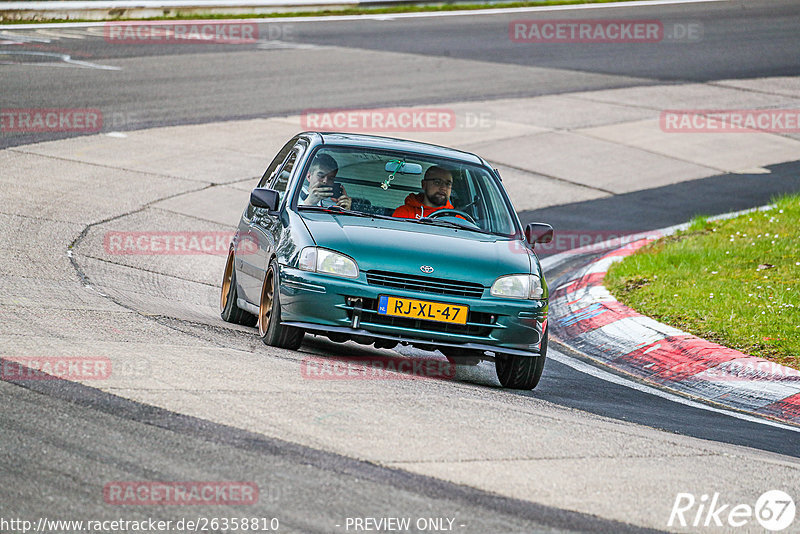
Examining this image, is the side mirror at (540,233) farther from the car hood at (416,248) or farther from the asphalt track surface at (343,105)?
the asphalt track surface at (343,105)

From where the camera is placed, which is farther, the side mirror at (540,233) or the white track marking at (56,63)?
the white track marking at (56,63)

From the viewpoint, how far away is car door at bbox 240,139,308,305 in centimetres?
877

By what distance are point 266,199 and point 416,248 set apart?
1431mm

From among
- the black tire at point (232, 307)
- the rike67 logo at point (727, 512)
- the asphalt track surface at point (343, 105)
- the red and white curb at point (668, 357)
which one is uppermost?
the asphalt track surface at point (343, 105)

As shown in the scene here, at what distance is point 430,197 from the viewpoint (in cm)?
905

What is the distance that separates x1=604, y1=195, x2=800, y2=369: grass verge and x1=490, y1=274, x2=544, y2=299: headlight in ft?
7.13

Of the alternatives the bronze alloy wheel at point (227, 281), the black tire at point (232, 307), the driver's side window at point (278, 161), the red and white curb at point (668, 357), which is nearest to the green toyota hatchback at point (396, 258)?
the black tire at point (232, 307)

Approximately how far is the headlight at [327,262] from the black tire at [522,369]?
1242mm

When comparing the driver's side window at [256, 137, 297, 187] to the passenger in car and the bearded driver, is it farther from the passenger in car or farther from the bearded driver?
the bearded driver

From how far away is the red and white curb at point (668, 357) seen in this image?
8617 mm

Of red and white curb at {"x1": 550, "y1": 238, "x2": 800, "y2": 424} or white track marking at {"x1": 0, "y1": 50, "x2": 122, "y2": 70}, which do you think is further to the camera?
white track marking at {"x1": 0, "y1": 50, "x2": 122, "y2": 70}

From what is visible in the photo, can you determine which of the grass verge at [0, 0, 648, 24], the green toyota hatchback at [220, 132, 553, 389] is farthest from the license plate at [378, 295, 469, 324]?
the grass verge at [0, 0, 648, 24]

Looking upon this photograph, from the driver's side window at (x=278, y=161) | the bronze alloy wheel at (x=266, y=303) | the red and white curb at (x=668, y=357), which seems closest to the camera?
the bronze alloy wheel at (x=266, y=303)

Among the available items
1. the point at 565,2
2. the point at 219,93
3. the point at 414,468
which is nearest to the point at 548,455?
the point at 414,468
